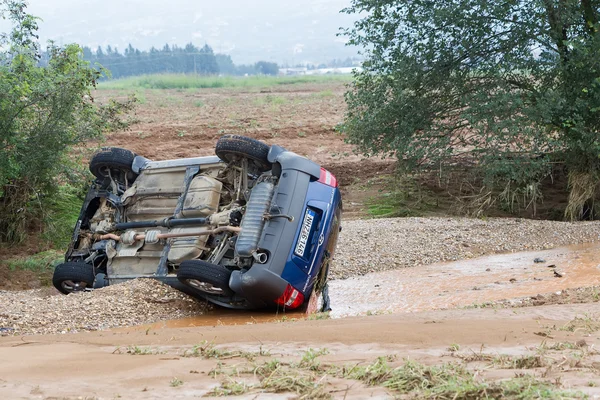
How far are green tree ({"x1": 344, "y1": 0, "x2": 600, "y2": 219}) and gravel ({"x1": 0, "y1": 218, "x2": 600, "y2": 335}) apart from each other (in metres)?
1.07

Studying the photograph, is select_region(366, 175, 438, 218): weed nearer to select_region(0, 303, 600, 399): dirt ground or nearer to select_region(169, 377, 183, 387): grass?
select_region(0, 303, 600, 399): dirt ground

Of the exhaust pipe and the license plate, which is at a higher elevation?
the license plate

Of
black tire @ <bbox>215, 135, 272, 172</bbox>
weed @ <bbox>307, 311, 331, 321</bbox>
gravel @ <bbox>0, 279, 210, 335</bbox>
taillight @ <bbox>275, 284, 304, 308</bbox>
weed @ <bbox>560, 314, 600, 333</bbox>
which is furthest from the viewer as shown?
black tire @ <bbox>215, 135, 272, 172</bbox>

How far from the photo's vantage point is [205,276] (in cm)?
858

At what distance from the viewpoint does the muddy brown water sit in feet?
30.5

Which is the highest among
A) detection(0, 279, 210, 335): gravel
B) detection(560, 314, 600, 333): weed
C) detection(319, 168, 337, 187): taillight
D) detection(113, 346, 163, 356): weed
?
detection(319, 168, 337, 187): taillight

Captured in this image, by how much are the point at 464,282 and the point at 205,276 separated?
12.8 ft

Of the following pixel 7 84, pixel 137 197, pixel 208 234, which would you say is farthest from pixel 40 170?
pixel 208 234

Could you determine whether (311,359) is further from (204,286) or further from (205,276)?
(204,286)

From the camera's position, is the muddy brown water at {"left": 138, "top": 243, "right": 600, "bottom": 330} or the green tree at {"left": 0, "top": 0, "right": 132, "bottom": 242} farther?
the green tree at {"left": 0, "top": 0, "right": 132, "bottom": 242}

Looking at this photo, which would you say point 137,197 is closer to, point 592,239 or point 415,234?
point 415,234

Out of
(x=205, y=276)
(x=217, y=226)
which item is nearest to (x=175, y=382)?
(x=205, y=276)

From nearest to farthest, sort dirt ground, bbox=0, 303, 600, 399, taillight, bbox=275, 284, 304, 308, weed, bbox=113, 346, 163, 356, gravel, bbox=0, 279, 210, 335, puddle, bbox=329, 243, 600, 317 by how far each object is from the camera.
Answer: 1. dirt ground, bbox=0, 303, 600, 399
2. weed, bbox=113, 346, 163, 356
3. gravel, bbox=0, 279, 210, 335
4. taillight, bbox=275, 284, 304, 308
5. puddle, bbox=329, 243, 600, 317

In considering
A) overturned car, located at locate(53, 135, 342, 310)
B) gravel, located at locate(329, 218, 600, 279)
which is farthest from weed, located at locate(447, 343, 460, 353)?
gravel, located at locate(329, 218, 600, 279)
